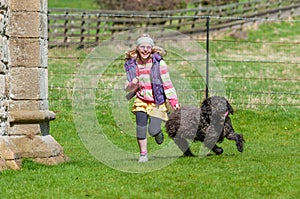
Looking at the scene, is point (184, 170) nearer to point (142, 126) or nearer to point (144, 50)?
point (142, 126)

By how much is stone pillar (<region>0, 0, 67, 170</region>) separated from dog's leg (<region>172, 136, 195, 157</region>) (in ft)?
6.34

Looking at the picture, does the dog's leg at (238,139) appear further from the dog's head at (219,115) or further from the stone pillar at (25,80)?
the stone pillar at (25,80)

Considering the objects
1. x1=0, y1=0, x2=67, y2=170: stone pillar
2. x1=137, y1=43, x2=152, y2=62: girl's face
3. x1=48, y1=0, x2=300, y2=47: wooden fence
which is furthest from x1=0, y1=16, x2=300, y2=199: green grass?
x1=48, y1=0, x2=300, y2=47: wooden fence

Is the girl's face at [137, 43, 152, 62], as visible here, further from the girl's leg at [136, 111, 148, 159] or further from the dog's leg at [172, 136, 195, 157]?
the dog's leg at [172, 136, 195, 157]

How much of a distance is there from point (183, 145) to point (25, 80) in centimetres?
263

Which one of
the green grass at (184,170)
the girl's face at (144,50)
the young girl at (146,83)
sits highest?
the girl's face at (144,50)


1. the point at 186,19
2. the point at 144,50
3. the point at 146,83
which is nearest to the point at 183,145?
the point at 146,83

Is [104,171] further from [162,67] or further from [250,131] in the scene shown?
[250,131]

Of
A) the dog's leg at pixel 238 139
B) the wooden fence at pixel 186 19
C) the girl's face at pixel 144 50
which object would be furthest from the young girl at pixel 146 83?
the wooden fence at pixel 186 19

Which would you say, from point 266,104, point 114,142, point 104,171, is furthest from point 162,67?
point 266,104

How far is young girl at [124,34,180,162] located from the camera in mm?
10688

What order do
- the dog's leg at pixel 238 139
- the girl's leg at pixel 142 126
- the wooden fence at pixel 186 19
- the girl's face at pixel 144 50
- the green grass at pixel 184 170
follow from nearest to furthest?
the green grass at pixel 184 170
the girl's face at pixel 144 50
the girl's leg at pixel 142 126
the dog's leg at pixel 238 139
the wooden fence at pixel 186 19

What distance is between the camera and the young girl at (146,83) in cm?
1069

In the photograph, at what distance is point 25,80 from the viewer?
35.2 ft
